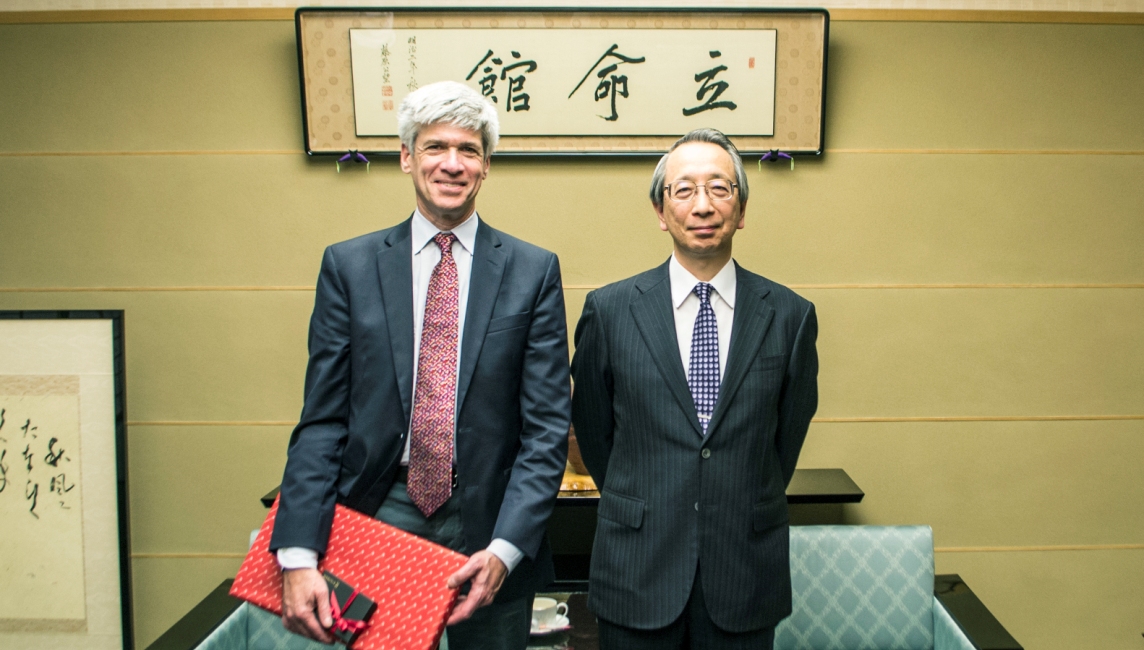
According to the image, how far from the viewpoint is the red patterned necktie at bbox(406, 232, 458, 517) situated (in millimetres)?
1376

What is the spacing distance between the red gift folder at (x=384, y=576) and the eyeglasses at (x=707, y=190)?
824 mm

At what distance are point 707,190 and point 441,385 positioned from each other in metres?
0.66

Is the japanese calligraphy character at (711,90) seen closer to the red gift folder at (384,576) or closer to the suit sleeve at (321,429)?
the suit sleeve at (321,429)

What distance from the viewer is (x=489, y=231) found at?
4.86 feet

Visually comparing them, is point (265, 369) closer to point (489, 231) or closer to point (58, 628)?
point (58, 628)

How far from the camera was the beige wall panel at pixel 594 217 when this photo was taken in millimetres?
2389

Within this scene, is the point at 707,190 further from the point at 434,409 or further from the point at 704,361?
the point at 434,409

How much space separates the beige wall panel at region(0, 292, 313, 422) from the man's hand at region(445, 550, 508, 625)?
136 cm

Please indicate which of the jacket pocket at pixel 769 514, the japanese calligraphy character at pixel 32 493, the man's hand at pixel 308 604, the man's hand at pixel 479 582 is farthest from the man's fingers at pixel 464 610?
the japanese calligraphy character at pixel 32 493

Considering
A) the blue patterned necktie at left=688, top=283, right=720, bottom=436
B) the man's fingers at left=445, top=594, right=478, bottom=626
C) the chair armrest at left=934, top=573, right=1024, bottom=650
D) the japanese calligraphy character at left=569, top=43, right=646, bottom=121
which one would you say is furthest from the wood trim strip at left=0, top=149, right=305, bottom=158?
the chair armrest at left=934, top=573, right=1024, bottom=650

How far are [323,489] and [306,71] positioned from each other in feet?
4.93

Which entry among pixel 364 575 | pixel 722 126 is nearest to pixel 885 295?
pixel 722 126

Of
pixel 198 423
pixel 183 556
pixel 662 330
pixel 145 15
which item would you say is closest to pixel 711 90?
pixel 662 330

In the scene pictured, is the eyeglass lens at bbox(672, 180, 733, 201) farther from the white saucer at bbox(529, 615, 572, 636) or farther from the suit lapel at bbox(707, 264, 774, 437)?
the white saucer at bbox(529, 615, 572, 636)
